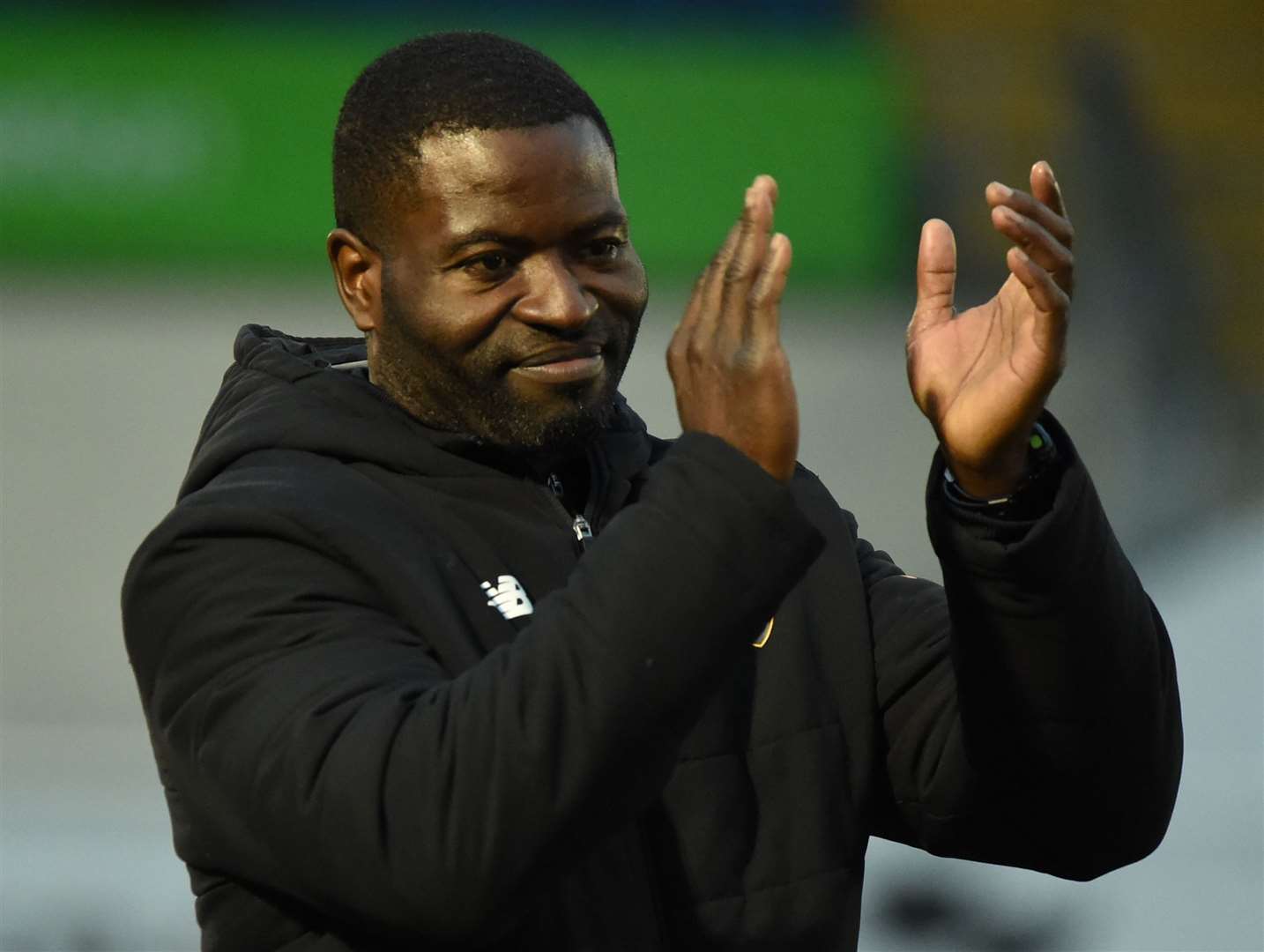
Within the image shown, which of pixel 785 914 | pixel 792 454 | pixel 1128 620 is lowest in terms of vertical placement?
pixel 785 914

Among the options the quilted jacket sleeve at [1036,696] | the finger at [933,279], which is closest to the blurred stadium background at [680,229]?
the quilted jacket sleeve at [1036,696]

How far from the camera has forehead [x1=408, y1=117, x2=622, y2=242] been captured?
1.77 metres

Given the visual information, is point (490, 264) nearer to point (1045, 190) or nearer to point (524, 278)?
point (524, 278)

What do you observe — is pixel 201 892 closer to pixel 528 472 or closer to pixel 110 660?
pixel 528 472

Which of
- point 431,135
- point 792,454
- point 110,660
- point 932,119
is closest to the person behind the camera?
point 792,454

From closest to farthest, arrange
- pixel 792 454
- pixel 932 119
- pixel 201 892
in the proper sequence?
pixel 792 454, pixel 201 892, pixel 932 119

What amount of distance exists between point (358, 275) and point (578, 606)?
638 mm

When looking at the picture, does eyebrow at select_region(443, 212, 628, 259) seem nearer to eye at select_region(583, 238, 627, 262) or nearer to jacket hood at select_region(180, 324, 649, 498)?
eye at select_region(583, 238, 627, 262)

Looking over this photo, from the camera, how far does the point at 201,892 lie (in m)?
1.69

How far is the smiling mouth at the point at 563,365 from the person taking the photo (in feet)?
5.91

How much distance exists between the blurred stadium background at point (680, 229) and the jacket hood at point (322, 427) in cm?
394

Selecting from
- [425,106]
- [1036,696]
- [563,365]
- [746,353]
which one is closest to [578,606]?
[746,353]

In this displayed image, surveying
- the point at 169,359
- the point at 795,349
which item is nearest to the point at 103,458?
the point at 169,359

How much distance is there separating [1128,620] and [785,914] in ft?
1.33
